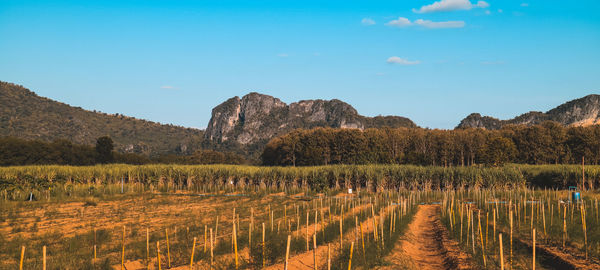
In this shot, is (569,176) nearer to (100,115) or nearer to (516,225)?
(516,225)

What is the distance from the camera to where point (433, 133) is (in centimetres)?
8631

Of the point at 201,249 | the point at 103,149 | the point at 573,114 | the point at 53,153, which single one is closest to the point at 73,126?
the point at 103,149

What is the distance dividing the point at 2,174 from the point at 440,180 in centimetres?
3965

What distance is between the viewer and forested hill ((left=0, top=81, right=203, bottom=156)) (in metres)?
103

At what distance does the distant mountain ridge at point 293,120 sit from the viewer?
579ft

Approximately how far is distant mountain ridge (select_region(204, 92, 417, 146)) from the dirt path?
149 metres

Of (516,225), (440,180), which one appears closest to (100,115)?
(440,180)

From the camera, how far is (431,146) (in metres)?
85.7

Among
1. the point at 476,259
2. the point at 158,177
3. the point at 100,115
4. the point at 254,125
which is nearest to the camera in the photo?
the point at 476,259

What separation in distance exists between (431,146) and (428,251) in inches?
2849

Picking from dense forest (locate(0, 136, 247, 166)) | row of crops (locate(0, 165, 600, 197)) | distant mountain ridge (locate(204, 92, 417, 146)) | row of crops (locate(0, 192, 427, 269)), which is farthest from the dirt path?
distant mountain ridge (locate(204, 92, 417, 146))

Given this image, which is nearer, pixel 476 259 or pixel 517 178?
pixel 476 259

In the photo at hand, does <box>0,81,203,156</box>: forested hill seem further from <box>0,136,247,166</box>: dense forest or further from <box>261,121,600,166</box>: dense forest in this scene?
<box>261,121,600,166</box>: dense forest

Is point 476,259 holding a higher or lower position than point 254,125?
lower
